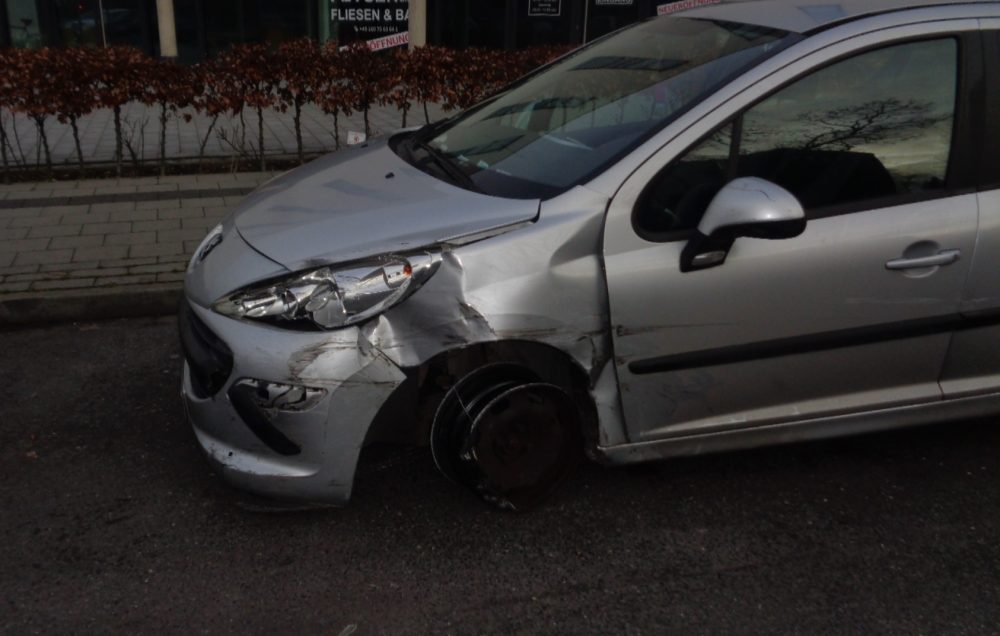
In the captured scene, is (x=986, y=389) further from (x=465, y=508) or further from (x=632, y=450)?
(x=465, y=508)

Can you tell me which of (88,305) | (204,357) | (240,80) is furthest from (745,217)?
(240,80)

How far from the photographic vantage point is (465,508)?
3314mm

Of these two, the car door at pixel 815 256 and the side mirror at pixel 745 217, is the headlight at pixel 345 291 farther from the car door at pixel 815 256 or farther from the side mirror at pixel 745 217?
the side mirror at pixel 745 217

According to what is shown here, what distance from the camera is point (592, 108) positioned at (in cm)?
352

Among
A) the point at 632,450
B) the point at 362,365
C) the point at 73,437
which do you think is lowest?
the point at 73,437

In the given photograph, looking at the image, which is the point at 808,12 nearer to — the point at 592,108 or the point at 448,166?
the point at 592,108

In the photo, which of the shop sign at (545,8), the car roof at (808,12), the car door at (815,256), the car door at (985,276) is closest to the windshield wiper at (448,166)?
the car door at (815,256)

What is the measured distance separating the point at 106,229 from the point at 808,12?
181 inches

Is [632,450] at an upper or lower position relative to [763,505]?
upper

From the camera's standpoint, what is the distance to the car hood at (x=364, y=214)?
297 centimetres

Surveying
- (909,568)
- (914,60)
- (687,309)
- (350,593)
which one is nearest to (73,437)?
(350,593)

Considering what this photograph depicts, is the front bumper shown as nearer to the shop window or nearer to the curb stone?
the curb stone

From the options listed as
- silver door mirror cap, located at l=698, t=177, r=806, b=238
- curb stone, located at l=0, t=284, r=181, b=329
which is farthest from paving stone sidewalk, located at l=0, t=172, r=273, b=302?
silver door mirror cap, located at l=698, t=177, r=806, b=238

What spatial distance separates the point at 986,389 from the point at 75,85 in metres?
6.72
